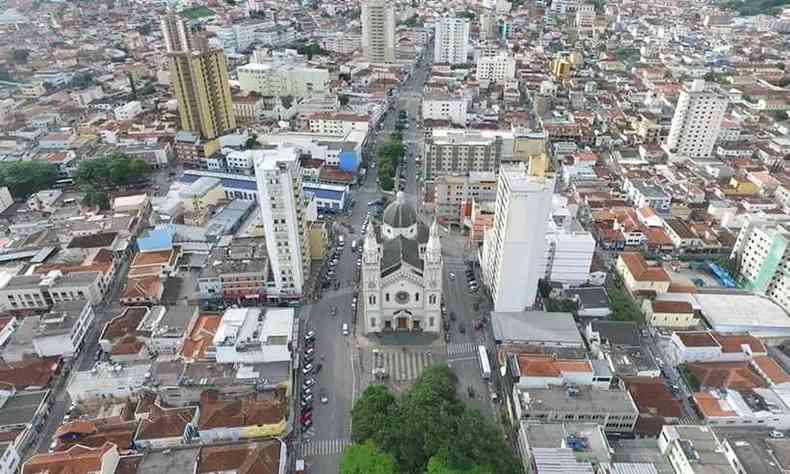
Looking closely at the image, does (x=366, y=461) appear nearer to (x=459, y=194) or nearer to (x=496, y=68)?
(x=459, y=194)

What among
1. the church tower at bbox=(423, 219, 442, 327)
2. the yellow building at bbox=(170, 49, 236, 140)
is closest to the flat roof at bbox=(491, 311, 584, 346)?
the church tower at bbox=(423, 219, 442, 327)

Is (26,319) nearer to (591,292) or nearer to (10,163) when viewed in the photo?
(10,163)

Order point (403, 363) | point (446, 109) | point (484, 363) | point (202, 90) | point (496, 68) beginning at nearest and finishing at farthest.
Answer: point (484, 363) < point (403, 363) < point (202, 90) < point (446, 109) < point (496, 68)

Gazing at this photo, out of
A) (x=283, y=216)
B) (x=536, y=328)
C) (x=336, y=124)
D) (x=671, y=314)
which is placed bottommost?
(x=671, y=314)

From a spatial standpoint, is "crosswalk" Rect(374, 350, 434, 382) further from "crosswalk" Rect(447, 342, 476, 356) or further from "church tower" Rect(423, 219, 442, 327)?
"church tower" Rect(423, 219, 442, 327)

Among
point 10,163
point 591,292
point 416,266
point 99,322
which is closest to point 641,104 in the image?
point 591,292

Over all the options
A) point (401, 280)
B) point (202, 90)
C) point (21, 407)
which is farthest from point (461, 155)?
point (21, 407)

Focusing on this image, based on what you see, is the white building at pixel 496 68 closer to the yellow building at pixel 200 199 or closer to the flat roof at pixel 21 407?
the yellow building at pixel 200 199
